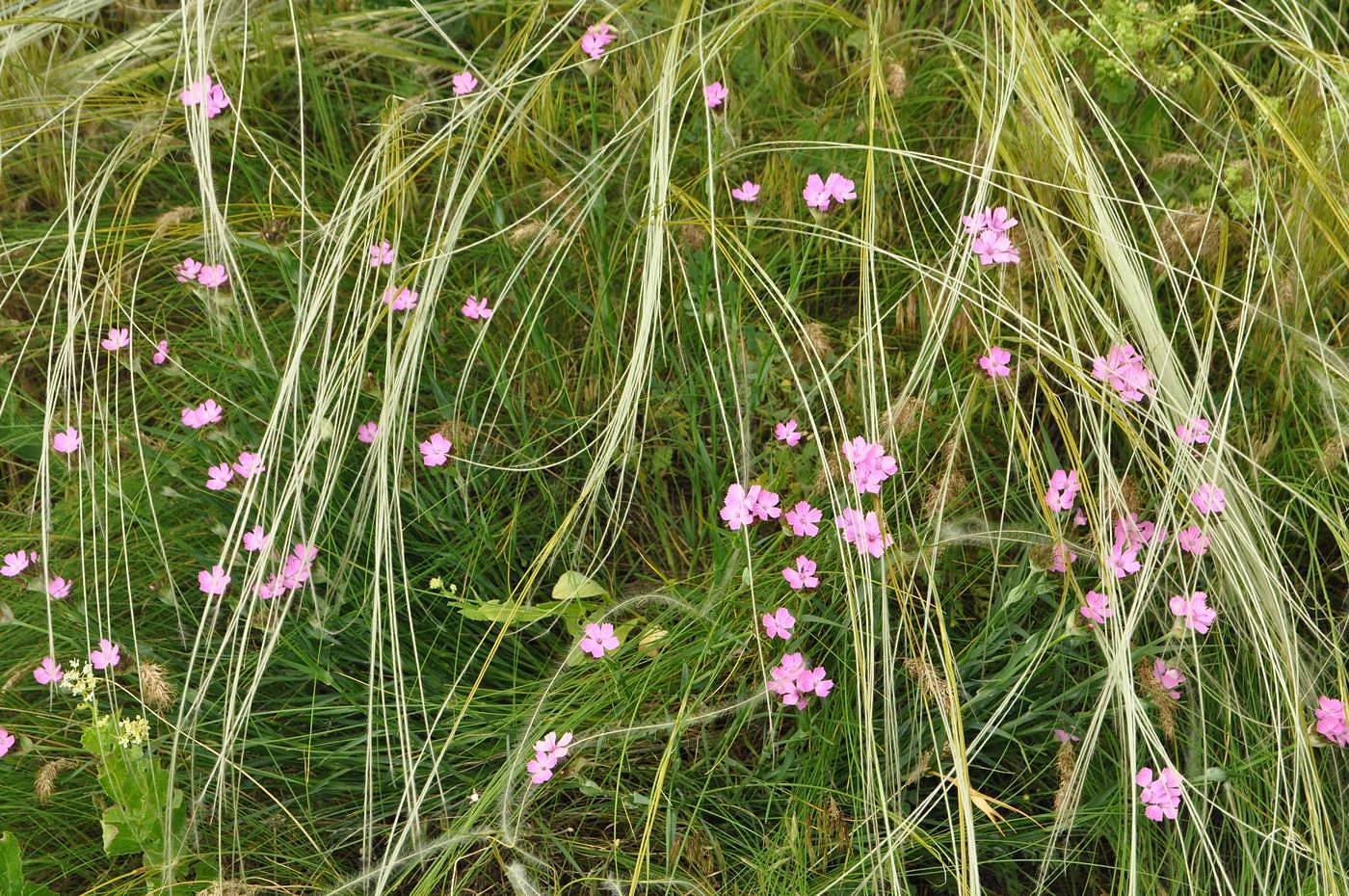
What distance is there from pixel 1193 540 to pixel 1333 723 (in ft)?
0.91

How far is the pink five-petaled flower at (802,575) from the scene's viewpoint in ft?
5.30

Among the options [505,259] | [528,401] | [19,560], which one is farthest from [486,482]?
[19,560]

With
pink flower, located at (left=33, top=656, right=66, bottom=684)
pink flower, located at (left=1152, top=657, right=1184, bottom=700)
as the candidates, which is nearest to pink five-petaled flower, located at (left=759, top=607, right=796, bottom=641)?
pink flower, located at (left=1152, top=657, right=1184, bottom=700)

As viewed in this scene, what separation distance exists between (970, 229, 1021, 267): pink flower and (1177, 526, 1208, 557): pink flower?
43 centimetres

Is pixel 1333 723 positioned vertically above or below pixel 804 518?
below

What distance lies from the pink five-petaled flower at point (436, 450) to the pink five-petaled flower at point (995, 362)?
2.56ft

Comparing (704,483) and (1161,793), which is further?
(704,483)

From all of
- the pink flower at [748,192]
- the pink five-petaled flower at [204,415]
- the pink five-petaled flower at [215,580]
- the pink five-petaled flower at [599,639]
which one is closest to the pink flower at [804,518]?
the pink five-petaled flower at [599,639]

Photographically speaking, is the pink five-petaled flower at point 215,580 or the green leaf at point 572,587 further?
the green leaf at point 572,587

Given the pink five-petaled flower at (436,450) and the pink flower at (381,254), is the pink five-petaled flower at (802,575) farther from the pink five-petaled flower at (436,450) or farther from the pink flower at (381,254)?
the pink flower at (381,254)

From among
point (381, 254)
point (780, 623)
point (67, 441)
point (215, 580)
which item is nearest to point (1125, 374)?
point (780, 623)

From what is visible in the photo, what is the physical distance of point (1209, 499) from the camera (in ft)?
4.96

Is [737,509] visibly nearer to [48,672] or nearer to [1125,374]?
[1125,374]

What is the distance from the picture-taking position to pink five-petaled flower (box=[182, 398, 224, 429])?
1.82 metres
